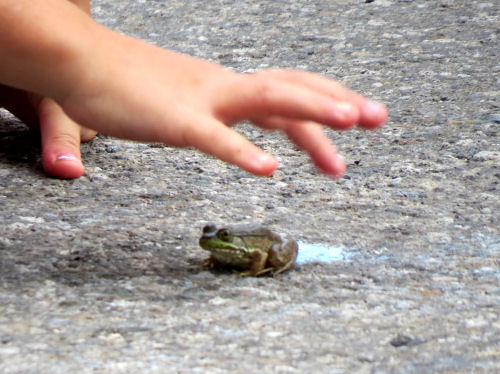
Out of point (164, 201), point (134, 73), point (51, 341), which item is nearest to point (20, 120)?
point (164, 201)

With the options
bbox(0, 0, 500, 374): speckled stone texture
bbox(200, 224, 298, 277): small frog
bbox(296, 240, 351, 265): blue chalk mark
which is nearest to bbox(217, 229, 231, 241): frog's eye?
bbox(200, 224, 298, 277): small frog

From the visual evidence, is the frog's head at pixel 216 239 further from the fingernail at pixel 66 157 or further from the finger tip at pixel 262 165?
the fingernail at pixel 66 157

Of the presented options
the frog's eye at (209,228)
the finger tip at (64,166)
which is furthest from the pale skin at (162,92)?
the finger tip at (64,166)

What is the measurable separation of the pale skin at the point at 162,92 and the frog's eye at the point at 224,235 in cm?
38

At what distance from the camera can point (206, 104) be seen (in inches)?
78.3

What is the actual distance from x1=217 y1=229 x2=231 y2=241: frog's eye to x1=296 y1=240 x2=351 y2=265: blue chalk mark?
24 centimetres

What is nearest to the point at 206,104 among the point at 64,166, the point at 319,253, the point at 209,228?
the point at 209,228

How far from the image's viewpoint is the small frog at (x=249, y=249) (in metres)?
2.25

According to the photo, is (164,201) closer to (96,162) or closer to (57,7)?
(96,162)

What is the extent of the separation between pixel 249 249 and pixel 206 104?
504 mm

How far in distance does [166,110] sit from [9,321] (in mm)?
664

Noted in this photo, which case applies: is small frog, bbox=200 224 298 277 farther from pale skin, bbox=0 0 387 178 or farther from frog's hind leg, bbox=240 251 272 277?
pale skin, bbox=0 0 387 178

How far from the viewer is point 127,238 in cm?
248

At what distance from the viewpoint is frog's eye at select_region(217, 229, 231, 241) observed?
2.26 m
